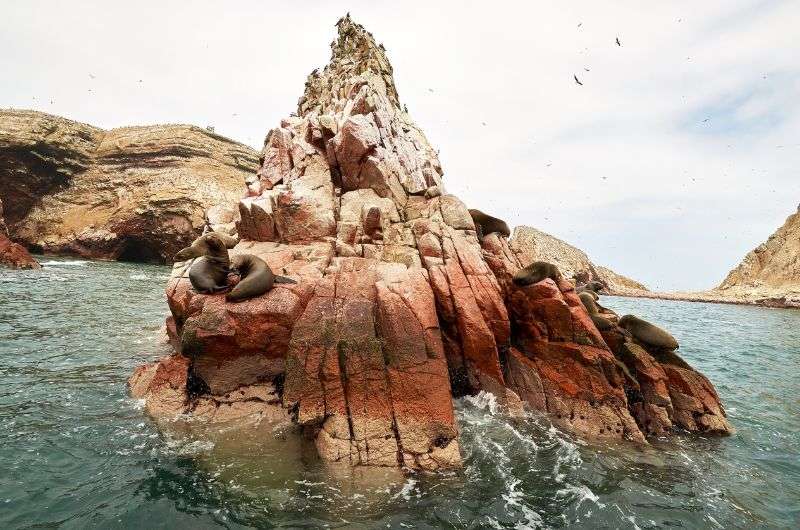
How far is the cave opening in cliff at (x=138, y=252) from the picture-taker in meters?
49.2

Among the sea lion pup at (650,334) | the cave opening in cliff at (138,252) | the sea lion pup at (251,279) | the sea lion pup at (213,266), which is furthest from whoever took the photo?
the cave opening in cliff at (138,252)

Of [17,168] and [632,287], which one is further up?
[17,168]

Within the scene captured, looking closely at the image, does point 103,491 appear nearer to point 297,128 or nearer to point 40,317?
point 40,317

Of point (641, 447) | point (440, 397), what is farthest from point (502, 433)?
point (641, 447)

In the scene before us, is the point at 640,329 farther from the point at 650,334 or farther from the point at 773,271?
the point at 773,271

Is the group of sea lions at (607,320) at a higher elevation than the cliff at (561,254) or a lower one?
lower

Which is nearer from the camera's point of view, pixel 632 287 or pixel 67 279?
pixel 67 279

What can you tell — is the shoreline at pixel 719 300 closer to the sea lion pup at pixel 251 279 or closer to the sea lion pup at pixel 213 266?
the sea lion pup at pixel 251 279

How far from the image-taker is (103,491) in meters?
5.83

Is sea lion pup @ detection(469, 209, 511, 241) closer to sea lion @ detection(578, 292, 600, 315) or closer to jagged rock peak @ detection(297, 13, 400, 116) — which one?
sea lion @ detection(578, 292, 600, 315)

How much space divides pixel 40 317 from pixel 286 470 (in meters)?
14.9

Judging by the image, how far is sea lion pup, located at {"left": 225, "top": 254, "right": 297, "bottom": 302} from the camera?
9.20 m

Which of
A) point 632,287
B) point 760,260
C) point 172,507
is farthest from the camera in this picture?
point 632,287

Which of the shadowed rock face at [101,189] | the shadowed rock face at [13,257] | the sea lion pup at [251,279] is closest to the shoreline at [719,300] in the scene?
the shadowed rock face at [101,189]
